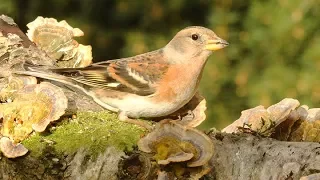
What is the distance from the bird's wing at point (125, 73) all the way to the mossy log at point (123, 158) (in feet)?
1.63

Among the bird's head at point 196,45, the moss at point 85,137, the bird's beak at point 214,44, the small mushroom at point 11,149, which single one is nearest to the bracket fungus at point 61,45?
the bird's head at point 196,45

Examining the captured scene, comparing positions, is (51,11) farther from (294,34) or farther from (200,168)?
(200,168)

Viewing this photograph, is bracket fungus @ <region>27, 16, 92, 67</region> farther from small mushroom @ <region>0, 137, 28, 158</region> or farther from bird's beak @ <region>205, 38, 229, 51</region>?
small mushroom @ <region>0, 137, 28, 158</region>

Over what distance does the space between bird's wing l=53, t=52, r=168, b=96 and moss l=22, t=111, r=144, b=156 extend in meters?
0.31

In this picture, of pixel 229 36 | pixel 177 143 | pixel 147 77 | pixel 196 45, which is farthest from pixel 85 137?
pixel 229 36

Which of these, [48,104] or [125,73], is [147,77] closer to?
[125,73]

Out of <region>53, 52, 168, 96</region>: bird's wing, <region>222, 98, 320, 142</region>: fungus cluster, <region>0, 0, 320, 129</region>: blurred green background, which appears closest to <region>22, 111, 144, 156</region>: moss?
<region>53, 52, 168, 96</region>: bird's wing

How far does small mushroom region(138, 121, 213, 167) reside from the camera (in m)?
2.49

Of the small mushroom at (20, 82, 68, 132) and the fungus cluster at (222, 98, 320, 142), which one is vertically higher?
the fungus cluster at (222, 98, 320, 142)

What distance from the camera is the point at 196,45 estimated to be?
341cm

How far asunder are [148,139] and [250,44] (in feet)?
13.0

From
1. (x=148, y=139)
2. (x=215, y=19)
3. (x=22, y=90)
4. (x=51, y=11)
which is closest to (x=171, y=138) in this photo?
(x=148, y=139)

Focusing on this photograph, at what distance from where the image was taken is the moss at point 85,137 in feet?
8.81

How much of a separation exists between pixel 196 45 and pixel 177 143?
99 centimetres
